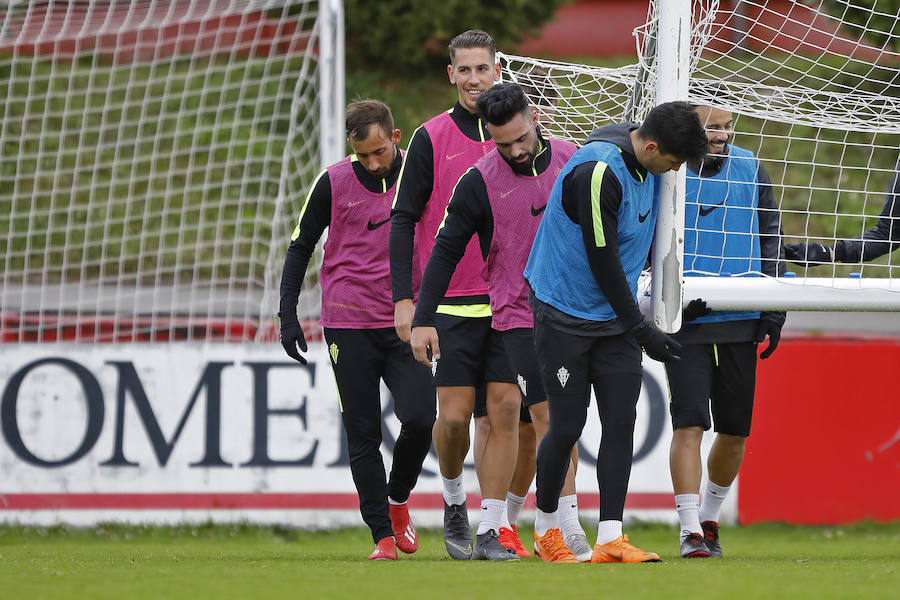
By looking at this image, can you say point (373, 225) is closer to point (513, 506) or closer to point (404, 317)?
point (404, 317)

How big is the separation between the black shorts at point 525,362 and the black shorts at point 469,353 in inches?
5.5

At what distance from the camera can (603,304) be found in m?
4.55

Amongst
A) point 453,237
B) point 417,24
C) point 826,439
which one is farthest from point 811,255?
point 417,24

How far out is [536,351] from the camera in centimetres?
469

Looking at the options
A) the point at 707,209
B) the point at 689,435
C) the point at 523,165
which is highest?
the point at 523,165

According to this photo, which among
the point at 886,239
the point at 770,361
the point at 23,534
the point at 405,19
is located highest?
the point at 405,19

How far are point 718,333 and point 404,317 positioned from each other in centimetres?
139

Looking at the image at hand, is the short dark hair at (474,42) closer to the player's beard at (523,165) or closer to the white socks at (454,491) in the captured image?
the player's beard at (523,165)

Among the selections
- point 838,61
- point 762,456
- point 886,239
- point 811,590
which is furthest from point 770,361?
point 838,61

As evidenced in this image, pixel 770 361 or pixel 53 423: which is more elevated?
pixel 770 361

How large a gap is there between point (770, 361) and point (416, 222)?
3.22 meters

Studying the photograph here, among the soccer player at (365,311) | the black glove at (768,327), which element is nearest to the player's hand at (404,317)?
the soccer player at (365,311)

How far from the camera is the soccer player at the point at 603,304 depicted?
4.38 metres

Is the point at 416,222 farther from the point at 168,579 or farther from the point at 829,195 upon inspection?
the point at 829,195
